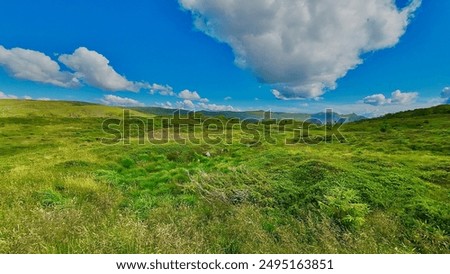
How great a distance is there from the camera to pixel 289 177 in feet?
36.8

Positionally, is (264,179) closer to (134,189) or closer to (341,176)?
(341,176)

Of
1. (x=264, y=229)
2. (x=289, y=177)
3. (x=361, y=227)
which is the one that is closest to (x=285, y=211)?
(x=264, y=229)

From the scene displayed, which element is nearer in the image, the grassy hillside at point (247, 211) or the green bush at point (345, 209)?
the grassy hillside at point (247, 211)

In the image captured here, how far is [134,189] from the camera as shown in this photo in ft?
39.7

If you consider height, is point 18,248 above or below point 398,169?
below

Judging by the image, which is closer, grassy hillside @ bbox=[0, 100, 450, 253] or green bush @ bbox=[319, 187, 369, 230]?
grassy hillside @ bbox=[0, 100, 450, 253]

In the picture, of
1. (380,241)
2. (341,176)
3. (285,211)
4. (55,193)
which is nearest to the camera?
(380,241)

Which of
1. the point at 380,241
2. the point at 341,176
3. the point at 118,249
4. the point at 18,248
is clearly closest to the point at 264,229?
the point at 380,241

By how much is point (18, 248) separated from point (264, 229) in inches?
216

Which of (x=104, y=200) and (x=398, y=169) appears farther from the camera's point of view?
(x=398, y=169)

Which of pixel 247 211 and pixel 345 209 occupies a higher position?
pixel 345 209

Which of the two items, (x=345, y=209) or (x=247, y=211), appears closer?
(x=345, y=209)

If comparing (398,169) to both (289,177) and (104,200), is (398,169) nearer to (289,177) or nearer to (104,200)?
(289,177)

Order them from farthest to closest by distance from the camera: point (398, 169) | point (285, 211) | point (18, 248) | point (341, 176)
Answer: point (398, 169), point (341, 176), point (285, 211), point (18, 248)
